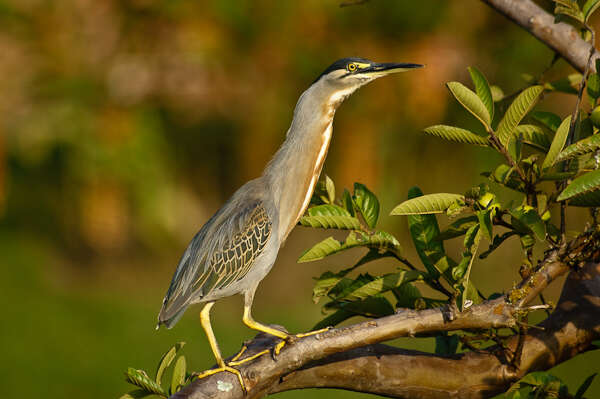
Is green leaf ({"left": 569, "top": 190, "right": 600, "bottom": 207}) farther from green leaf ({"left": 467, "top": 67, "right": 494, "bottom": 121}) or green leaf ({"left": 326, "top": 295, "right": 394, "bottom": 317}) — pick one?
green leaf ({"left": 326, "top": 295, "right": 394, "bottom": 317})

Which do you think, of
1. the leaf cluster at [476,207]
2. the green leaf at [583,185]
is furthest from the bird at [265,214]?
the green leaf at [583,185]

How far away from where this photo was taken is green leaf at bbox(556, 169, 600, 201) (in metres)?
0.87

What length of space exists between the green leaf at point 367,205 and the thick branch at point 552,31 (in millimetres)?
415

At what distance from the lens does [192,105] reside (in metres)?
3.61

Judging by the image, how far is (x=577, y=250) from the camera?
967 millimetres

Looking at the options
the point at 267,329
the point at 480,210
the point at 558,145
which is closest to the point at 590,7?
the point at 558,145

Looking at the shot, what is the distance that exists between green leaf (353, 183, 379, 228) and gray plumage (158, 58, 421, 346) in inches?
8.0

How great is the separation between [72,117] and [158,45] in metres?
0.54

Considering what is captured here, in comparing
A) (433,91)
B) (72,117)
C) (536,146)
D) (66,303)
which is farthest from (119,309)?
(536,146)

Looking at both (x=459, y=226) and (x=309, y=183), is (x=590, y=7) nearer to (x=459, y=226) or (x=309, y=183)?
(x=459, y=226)

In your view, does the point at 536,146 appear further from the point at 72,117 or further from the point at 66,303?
the point at 66,303

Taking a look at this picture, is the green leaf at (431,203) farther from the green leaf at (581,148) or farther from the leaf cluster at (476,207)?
the green leaf at (581,148)

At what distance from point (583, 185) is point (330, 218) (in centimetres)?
37

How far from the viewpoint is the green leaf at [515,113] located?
1.00 m
